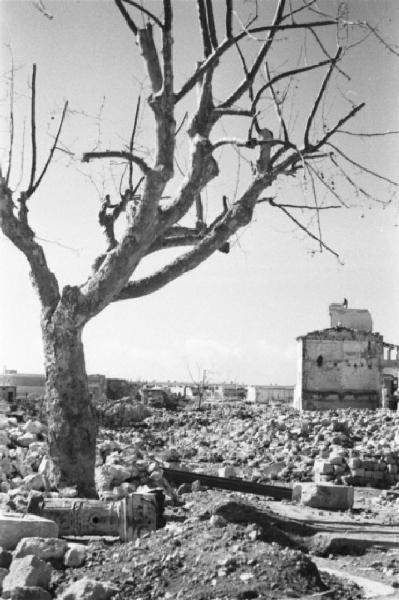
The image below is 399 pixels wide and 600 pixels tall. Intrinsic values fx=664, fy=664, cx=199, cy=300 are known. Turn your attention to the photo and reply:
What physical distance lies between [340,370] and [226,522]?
26.8 m

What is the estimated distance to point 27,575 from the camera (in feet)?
12.8

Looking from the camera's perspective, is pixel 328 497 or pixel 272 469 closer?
pixel 328 497

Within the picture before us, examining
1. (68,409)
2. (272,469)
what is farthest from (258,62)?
(272,469)

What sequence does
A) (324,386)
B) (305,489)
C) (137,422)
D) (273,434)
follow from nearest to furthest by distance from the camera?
(305,489) → (273,434) → (137,422) → (324,386)

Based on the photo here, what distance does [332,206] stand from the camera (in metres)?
7.76

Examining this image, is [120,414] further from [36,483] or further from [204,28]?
[204,28]

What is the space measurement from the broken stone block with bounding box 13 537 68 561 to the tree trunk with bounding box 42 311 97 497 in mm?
2359

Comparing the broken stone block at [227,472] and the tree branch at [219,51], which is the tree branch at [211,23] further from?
the broken stone block at [227,472]

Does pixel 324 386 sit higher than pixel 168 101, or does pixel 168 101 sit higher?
pixel 168 101

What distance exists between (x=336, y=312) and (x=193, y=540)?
31246 mm

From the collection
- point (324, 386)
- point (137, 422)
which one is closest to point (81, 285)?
point (137, 422)

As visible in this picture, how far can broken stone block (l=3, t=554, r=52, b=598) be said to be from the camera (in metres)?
3.87

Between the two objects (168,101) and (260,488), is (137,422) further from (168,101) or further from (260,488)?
(168,101)

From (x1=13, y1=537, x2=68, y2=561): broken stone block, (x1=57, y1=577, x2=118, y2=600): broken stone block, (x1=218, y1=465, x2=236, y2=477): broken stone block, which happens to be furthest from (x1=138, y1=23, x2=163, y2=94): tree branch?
(x1=218, y1=465, x2=236, y2=477): broken stone block
